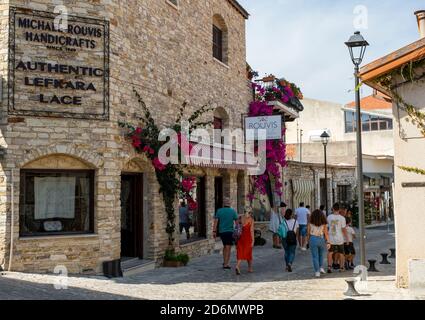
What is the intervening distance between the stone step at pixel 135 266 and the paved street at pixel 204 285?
0.22 meters

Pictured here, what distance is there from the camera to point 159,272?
12.4 m

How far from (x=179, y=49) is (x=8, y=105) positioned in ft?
19.0

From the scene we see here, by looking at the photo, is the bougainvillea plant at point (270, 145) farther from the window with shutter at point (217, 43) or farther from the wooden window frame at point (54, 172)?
the wooden window frame at point (54, 172)

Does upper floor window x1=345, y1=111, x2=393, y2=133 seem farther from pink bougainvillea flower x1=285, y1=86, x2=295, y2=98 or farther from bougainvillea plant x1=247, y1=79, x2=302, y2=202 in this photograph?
bougainvillea plant x1=247, y1=79, x2=302, y2=202

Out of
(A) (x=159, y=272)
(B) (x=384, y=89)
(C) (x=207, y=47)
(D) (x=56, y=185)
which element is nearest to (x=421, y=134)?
(B) (x=384, y=89)

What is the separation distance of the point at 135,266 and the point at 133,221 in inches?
54.5

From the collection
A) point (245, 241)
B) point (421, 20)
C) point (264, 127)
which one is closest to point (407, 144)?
point (421, 20)

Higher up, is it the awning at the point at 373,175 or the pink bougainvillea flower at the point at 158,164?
the awning at the point at 373,175

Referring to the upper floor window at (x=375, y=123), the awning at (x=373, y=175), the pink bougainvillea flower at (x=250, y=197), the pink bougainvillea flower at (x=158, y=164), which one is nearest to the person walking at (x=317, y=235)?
the pink bougainvillea flower at (x=158, y=164)

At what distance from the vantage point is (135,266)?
1224 cm

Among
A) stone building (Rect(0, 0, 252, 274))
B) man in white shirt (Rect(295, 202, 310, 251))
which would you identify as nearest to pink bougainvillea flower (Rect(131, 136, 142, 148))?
stone building (Rect(0, 0, 252, 274))

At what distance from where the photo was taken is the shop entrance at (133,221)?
13180mm

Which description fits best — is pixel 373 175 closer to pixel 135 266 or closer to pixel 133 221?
pixel 133 221

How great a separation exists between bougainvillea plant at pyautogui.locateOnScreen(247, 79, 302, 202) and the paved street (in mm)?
7679
